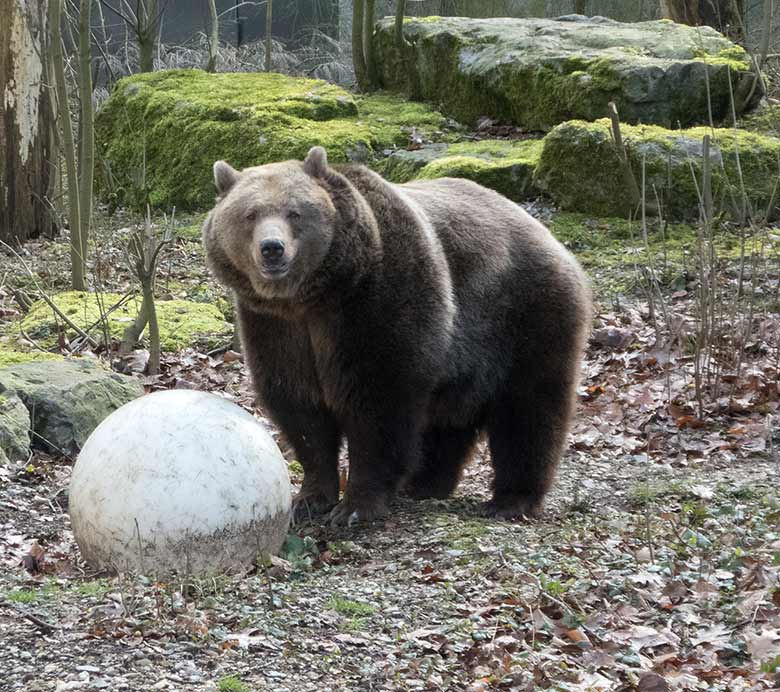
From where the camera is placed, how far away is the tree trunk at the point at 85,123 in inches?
426

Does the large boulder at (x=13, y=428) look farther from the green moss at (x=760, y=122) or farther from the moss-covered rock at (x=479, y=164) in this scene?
the green moss at (x=760, y=122)

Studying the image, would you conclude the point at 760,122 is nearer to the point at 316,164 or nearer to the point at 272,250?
the point at 316,164

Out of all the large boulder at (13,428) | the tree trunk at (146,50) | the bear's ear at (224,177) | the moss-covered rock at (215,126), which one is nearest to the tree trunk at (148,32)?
the tree trunk at (146,50)

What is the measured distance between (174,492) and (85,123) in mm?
6886

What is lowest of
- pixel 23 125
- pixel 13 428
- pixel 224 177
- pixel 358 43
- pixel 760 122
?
pixel 13 428

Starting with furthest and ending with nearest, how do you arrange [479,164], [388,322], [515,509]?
[479,164] → [515,509] → [388,322]

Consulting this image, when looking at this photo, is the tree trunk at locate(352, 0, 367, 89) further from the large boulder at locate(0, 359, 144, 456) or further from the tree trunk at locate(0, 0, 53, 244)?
the large boulder at locate(0, 359, 144, 456)

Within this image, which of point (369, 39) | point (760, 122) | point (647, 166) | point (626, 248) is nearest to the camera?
point (626, 248)

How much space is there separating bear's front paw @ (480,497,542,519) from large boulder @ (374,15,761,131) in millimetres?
7100

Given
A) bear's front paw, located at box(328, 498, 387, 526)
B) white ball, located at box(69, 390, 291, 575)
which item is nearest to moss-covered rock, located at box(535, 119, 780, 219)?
bear's front paw, located at box(328, 498, 387, 526)

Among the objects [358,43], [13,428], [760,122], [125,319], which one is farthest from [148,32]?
[13,428]

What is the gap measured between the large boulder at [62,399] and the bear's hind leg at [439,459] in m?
2.05

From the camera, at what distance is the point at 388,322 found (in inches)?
258

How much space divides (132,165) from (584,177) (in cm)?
590
